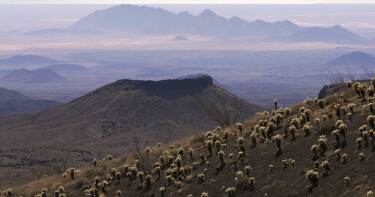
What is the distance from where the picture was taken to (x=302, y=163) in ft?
74.0

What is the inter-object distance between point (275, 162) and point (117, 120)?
377ft

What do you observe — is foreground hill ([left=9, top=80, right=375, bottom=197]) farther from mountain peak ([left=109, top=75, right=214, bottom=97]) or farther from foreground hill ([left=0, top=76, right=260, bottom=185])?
mountain peak ([left=109, top=75, right=214, bottom=97])

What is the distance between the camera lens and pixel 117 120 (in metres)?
137

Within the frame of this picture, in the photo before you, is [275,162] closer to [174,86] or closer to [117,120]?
[117,120]

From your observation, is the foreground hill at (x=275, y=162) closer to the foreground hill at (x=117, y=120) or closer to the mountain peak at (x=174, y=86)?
the foreground hill at (x=117, y=120)

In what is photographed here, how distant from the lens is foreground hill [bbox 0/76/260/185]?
114856 millimetres

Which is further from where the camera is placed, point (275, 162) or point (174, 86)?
point (174, 86)

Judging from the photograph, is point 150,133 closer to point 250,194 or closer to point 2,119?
point 2,119

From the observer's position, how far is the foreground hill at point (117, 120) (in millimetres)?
114856

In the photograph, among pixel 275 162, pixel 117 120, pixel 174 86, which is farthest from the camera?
pixel 174 86

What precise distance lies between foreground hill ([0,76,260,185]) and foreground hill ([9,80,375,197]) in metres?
73.8

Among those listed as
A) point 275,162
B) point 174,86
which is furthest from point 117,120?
point 275,162

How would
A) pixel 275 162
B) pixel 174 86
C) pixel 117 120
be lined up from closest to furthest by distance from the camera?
pixel 275 162
pixel 117 120
pixel 174 86

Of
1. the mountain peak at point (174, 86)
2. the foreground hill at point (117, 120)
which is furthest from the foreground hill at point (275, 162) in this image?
the mountain peak at point (174, 86)
